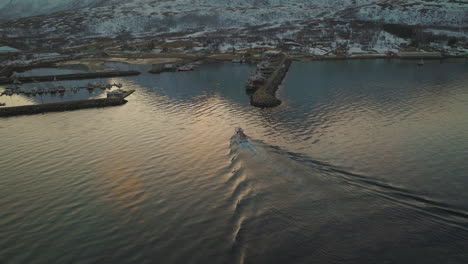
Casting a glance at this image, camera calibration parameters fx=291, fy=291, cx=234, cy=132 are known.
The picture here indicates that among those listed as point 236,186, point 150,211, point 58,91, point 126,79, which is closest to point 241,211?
point 236,186

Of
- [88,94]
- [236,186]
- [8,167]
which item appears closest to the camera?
[236,186]

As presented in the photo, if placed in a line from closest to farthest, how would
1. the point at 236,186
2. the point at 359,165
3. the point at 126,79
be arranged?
1. the point at 236,186
2. the point at 359,165
3. the point at 126,79

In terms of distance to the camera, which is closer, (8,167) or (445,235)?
(445,235)

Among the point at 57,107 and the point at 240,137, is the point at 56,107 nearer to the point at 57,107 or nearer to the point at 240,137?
the point at 57,107

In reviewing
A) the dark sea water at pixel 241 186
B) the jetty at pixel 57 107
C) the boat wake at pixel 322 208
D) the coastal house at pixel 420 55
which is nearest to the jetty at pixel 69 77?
the jetty at pixel 57 107

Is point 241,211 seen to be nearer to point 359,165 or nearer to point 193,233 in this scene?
point 193,233

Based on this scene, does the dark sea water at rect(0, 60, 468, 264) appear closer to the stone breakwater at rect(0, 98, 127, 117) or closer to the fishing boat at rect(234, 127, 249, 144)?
the fishing boat at rect(234, 127, 249, 144)

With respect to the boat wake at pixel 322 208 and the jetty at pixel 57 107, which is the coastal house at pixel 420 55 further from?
the boat wake at pixel 322 208

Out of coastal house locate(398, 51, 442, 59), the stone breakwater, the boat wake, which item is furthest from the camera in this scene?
coastal house locate(398, 51, 442, 59)

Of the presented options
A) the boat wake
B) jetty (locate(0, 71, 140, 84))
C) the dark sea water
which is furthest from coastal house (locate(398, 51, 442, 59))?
the boat wake
